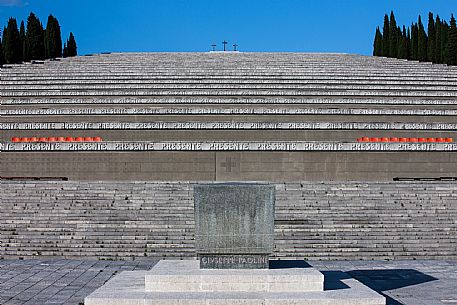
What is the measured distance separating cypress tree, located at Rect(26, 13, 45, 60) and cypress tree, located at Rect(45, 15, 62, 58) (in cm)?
101

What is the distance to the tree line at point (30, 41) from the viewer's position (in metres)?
60.8

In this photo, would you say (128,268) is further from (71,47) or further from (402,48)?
(71,47)

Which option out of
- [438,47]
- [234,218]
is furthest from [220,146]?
[438,47]

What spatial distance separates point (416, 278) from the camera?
55.3 feet

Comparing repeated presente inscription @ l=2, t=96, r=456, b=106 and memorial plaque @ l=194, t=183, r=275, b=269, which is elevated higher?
repeated presente inscription @ l=2, t=96, r=456, b=106

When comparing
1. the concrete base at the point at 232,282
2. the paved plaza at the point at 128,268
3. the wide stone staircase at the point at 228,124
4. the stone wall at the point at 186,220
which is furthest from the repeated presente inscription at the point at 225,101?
the concrete base at the point at 232,282

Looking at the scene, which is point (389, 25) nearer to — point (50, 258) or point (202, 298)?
point (50, 258)

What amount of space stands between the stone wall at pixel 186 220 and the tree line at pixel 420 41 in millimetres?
34587

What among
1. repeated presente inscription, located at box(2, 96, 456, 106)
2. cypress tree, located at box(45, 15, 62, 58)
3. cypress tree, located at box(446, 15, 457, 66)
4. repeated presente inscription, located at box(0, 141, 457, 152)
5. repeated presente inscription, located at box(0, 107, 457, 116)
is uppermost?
cypress tree, located at box(45, 15, 62, 58)

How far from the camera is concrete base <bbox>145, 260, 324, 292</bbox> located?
41.2ft

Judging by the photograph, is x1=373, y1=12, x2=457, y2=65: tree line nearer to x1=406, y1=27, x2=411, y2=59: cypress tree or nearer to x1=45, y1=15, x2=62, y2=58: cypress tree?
x1=406, y1=27, x2=411, y2=59: cypress tree

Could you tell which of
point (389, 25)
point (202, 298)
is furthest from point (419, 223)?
point (389, 25)

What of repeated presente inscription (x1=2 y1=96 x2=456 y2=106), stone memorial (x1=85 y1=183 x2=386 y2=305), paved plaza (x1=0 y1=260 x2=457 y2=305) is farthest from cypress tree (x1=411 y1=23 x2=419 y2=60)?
stone memorial (x1=85 y1=183 x2=386 y2=305)

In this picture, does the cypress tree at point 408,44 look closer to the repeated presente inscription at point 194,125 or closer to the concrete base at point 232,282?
the repeated presente inscription at point 194,125
